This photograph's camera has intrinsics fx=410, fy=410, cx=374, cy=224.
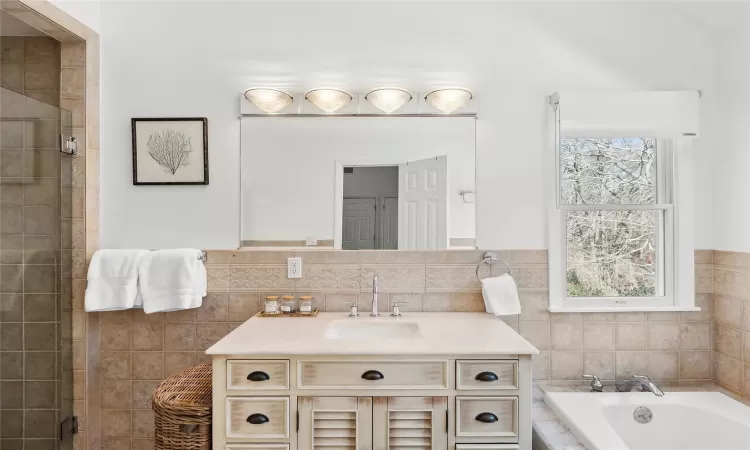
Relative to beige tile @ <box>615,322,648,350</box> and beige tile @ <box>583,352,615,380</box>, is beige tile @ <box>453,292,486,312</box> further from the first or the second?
beige tile @ <box>615,322,648,350</box>

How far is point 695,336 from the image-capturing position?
2.15 meters

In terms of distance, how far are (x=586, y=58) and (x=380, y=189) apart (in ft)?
4.24

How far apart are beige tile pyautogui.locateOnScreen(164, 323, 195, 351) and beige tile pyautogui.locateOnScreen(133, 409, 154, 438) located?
0.35 m

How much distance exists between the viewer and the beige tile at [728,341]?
79.3 inches

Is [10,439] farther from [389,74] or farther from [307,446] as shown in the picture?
[389,74]

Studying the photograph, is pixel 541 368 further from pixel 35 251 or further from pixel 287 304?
pixel 35 251

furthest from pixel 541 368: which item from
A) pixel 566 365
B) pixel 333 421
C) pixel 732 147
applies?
pixel 732 147

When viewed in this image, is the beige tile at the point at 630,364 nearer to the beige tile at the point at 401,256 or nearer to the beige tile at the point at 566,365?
the beige tile at the point at 566,365

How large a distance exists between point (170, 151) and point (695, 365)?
2967mm

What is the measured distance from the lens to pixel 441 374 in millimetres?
1575

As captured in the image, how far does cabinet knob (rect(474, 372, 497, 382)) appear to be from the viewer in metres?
1.56

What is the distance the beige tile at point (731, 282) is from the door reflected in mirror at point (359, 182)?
127 cm

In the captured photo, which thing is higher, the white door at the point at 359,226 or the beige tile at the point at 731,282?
the white door at the point at 359,226

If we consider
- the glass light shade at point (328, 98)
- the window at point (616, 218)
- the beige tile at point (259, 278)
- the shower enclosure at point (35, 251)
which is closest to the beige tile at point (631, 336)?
the window at point (616, 218)
